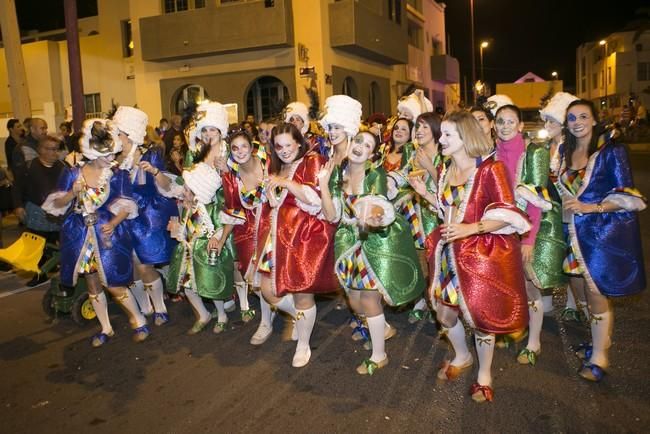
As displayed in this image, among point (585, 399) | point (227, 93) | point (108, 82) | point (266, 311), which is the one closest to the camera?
point (585, 399)

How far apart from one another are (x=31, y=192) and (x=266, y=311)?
3.98m

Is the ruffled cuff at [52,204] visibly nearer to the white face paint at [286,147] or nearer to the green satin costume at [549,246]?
the white face paint at [286,147]

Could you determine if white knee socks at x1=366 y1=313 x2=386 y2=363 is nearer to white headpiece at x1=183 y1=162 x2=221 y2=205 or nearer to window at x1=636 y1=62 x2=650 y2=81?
white headpiece at x1=183 y1=162 x2=221 y2=205

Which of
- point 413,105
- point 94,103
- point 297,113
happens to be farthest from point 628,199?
point 94,103

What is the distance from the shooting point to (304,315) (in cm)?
443

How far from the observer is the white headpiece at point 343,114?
4188mm

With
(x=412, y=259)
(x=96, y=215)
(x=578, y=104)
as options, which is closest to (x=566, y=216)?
(x=578, y=104)

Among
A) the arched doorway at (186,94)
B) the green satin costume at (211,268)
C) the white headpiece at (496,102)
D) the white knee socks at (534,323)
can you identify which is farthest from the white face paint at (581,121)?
the arched doorway at (186,94)

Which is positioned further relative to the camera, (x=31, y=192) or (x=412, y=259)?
(x=31, y=192)

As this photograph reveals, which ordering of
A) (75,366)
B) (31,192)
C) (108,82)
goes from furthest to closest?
1. (108,82)
2. (31,192)
3. (75,366)

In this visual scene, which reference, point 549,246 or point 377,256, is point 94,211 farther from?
point 549,246

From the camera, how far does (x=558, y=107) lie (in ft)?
15.3

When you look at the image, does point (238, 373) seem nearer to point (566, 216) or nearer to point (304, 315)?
point (304, 315)

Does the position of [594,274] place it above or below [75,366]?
above
